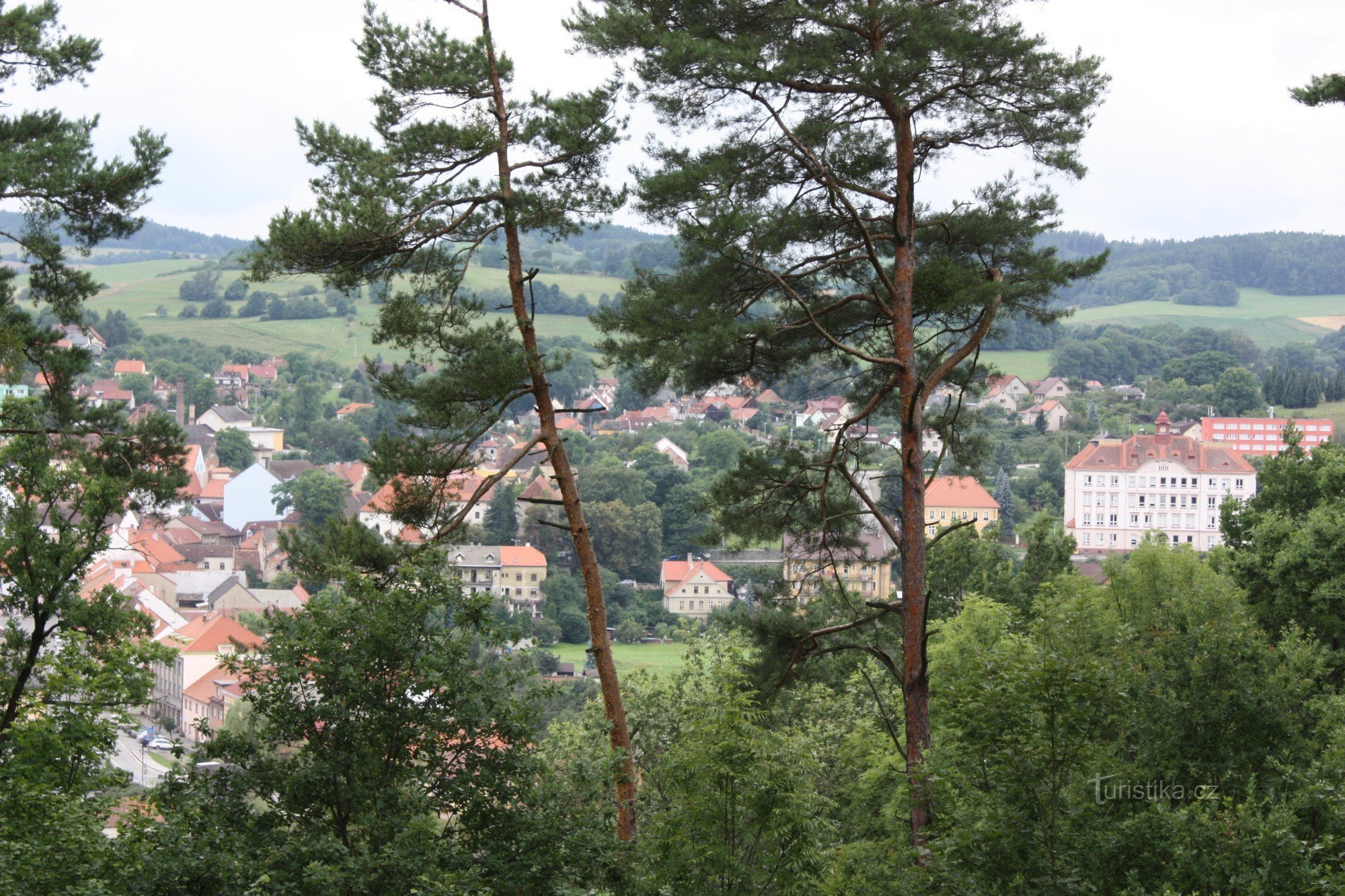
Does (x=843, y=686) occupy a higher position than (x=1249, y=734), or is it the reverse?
(x=1249, y=734)

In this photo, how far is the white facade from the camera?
75375mm

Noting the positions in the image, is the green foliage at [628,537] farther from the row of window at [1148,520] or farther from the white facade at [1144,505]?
the row of window at [1148,520]

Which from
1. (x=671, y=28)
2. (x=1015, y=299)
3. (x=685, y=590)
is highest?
(x=671, y=28)

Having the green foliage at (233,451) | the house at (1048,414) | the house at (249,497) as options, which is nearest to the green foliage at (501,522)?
the house at (249,497)

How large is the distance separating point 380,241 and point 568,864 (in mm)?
4947

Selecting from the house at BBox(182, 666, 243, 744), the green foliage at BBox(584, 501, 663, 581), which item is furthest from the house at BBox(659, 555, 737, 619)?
the house at BBox(182, 666, 243, 744)

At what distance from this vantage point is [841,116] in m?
10.4

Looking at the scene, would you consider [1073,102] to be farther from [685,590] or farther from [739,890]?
[685,590]

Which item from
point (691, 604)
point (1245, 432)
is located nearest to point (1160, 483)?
point (1245, 432)

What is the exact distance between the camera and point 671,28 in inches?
406

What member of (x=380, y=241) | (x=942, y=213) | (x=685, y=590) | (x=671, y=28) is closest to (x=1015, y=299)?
(x=942, y=213)

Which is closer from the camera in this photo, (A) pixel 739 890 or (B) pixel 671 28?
(A) pixel 739 890

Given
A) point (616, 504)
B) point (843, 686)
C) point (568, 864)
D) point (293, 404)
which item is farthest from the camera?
point (293, 404)

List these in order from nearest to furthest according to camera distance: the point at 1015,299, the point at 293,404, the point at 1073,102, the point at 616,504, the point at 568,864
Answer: the point at 568,864
the point at 1073,102
the point at 1015,299
the point at 616,504
the point at 293,404
